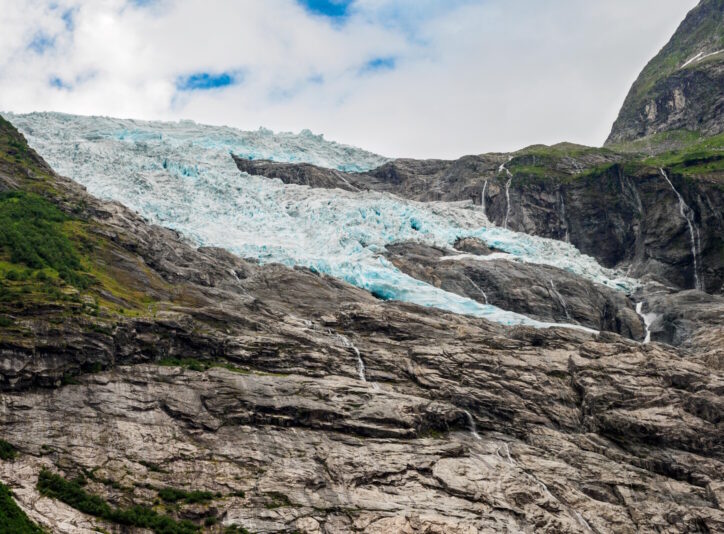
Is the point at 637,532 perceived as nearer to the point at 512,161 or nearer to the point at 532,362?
the point at 532,362

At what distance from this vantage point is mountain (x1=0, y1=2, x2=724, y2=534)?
43.1 metres

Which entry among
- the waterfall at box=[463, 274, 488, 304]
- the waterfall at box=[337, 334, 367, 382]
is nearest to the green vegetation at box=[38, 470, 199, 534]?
the waterfall at box=[337, 334, 367, 382]

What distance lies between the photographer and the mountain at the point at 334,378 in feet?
141

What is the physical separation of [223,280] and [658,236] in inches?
2704

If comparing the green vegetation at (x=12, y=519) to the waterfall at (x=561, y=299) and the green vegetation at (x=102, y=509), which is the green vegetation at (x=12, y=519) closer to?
the green vegetation at (x=102, y=509)

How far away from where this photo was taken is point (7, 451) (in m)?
40.5

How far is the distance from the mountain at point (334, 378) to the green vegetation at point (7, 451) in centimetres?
12

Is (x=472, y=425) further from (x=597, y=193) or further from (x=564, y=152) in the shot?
(x=564, y=152)

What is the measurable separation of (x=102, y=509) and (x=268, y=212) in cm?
7820

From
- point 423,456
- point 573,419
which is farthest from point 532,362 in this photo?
point 423,456

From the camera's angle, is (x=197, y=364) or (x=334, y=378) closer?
(x=197, y=364)

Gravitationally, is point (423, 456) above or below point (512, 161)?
below

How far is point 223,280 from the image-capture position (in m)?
76.5

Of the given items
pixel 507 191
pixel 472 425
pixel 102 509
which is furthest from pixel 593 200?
pixel 102 509
